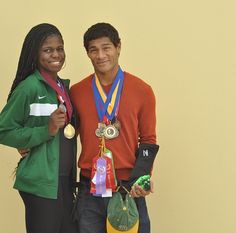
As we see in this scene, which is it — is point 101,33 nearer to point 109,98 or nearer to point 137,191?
point 109,98

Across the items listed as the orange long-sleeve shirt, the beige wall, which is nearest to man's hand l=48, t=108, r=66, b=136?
the orange long-sleeve shirt

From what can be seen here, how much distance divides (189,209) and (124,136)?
102cm

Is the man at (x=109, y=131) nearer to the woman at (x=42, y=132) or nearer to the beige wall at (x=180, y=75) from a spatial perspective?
the woman at (x=42, y=132)

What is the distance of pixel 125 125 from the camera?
2129 millimetres

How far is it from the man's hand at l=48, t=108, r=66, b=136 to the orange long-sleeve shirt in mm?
202

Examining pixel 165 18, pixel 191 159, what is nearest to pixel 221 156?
pixel 191 159

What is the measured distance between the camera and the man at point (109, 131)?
2109 mm

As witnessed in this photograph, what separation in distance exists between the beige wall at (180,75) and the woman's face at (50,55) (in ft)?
2.32

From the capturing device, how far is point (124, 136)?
6.98 feet

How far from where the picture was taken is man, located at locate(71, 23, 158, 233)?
2.11m

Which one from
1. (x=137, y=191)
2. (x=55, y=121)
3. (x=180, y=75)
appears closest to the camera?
(x=55, y=121)

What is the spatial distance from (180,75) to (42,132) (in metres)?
1.16

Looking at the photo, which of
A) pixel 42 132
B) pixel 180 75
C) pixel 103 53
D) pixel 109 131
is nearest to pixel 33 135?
pixel 42 132

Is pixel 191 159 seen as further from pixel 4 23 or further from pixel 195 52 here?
pixel 4 23
